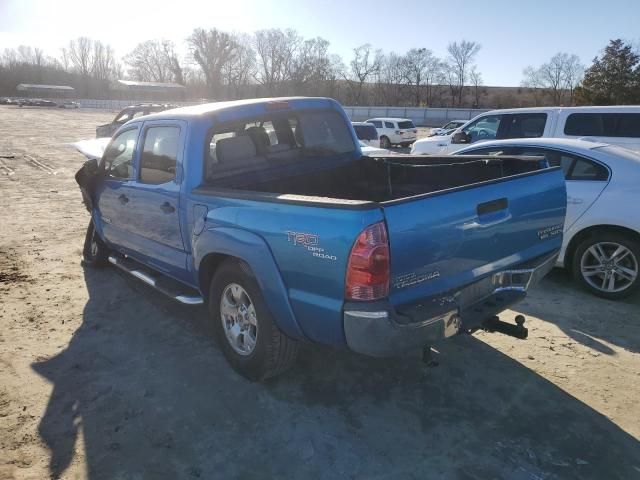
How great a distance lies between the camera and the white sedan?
487cm

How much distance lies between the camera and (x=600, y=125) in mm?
8773

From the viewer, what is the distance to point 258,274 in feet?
10.3

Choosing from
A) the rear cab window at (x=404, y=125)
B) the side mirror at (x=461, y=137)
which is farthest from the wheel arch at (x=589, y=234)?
the rear cab window at (x=404, y=125)

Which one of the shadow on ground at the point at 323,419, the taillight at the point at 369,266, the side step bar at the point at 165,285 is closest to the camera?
the taillight at the point at 369,266

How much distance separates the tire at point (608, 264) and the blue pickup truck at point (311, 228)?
1545mm

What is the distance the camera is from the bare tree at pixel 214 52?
100688mm

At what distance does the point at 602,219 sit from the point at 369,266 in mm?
3524

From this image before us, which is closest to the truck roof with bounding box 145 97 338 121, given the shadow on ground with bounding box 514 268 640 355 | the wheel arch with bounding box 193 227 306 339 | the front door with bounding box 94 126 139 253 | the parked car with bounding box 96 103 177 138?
the front door with bounding box 94 126 139 253

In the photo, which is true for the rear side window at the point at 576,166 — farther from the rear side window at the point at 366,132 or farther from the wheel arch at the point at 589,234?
the rear side window at the point at 366,132

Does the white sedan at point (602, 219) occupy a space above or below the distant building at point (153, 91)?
below

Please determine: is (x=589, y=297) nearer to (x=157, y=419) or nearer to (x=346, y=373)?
(x=346, y=373)

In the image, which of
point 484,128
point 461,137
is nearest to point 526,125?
point 484,128

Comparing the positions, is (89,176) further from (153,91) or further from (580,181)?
(153,91)

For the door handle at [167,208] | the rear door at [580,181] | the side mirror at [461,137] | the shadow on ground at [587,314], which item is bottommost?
the shadow on ground at [587,314]
